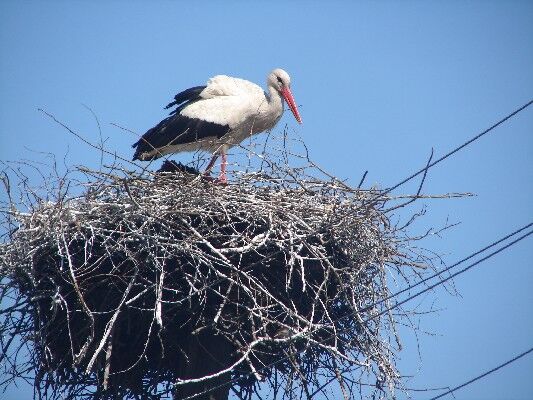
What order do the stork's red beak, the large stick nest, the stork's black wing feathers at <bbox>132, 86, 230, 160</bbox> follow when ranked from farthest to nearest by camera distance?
the stork's red beak → the stork's black wing feathers at <bbox>132, 86, 230, 160</bbox> → the large stick nest

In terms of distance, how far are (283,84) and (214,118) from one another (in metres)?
0.84

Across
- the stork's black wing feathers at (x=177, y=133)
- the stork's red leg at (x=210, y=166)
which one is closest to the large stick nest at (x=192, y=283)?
the stork's red leg at (x=210, y=166)

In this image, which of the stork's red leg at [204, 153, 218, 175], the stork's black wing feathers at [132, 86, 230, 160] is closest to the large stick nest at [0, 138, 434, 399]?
the stork's red leg at [204, 153, 218, 175]

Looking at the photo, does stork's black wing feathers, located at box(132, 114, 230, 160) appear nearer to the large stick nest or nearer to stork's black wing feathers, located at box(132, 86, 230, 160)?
stork's black wing feathers, located at box(132, 86, 230, 160)

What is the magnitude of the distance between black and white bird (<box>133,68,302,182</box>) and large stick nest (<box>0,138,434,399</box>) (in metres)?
1.73

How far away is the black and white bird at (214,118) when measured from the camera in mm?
7852

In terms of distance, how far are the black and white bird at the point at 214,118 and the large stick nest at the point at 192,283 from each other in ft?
5.67

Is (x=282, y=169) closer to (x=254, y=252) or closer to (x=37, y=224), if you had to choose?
(x=254, y=252)

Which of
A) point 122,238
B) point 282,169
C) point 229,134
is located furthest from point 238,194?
point 229,134

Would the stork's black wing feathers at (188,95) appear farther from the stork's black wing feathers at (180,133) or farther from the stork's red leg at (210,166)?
the stork's red leg at (210,166)

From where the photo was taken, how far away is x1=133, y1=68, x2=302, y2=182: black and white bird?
25.8 ft

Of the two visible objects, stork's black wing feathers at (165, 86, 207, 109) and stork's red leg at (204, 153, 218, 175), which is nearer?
stork's red leg at (204, 153, 218, 175)

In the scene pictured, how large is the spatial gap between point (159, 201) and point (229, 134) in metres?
2.23

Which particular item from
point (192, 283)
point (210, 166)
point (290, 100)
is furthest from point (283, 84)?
point (192, 283)
